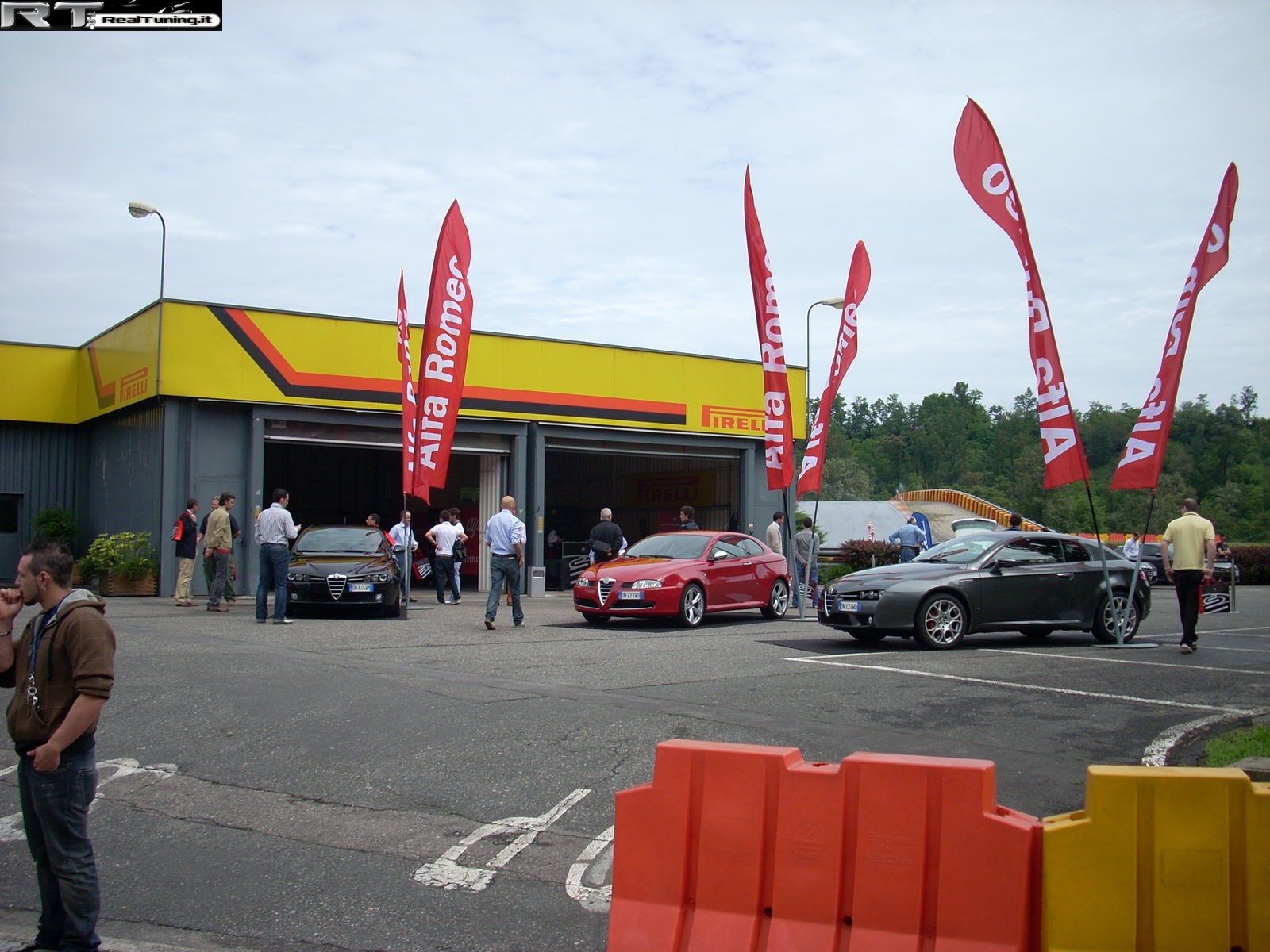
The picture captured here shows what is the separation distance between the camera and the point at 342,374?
2381cm

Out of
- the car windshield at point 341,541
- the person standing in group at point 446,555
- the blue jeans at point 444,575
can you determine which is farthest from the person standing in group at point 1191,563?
the blue jeans at point 444,575

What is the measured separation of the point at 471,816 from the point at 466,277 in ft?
45.9

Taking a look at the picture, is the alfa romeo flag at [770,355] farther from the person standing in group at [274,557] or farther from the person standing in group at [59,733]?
the person standing in group at [59,733]

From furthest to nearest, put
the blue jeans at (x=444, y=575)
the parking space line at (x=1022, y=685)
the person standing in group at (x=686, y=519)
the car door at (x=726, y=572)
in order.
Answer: the person standing in group at (x=686, y=519)
the blue jeans at (x=444, y=575)
the car door at (x=726, y=572)
the parking space line at (x=1022, y=685)

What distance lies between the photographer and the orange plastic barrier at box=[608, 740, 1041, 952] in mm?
3656

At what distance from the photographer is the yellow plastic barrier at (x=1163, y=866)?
136 inches

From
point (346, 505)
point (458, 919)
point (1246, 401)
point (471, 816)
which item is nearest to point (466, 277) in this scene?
point (471, 816)

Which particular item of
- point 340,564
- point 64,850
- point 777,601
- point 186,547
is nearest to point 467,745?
point 64,850

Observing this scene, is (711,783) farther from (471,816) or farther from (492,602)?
(492,602)

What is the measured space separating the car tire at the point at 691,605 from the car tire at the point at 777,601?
168 centimetres

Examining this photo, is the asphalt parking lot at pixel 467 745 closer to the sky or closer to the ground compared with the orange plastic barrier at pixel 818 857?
closer to the ground

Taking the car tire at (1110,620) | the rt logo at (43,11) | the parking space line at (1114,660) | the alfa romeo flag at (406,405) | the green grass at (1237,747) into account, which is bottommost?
the parking space line at (1114,660)

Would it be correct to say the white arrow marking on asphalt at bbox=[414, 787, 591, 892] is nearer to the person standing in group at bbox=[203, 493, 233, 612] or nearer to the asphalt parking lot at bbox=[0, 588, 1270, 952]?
the asphalt parking lot at bbox=[0, 588, 1270, 952]

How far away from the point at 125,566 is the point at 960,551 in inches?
634
